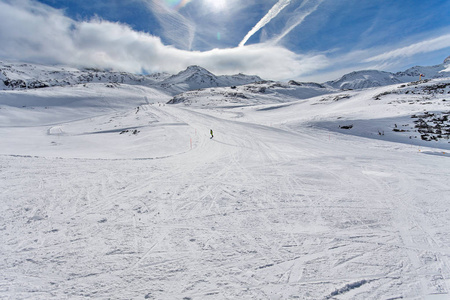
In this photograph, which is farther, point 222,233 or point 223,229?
point 223,229

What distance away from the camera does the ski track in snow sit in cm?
375

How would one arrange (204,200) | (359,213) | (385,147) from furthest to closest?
(385,147) → (204,200) → (359,213)

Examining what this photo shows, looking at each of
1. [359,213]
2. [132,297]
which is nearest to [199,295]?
[132,297]

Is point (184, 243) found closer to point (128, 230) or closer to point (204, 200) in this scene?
point (128, 230)

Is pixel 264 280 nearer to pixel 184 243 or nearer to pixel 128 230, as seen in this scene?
pixel 184 243

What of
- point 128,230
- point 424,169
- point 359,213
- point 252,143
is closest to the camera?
point 128,230

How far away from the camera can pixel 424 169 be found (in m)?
10.4

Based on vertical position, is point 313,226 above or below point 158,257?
above

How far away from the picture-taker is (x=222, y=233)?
5.21 metres

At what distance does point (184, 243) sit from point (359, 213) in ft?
18.1

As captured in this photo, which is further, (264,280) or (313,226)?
(313,226)

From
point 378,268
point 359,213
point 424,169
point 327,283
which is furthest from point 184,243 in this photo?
point 424,169

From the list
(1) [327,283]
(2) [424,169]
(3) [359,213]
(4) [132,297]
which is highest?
(2) [424,169]

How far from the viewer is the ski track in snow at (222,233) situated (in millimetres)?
3752
